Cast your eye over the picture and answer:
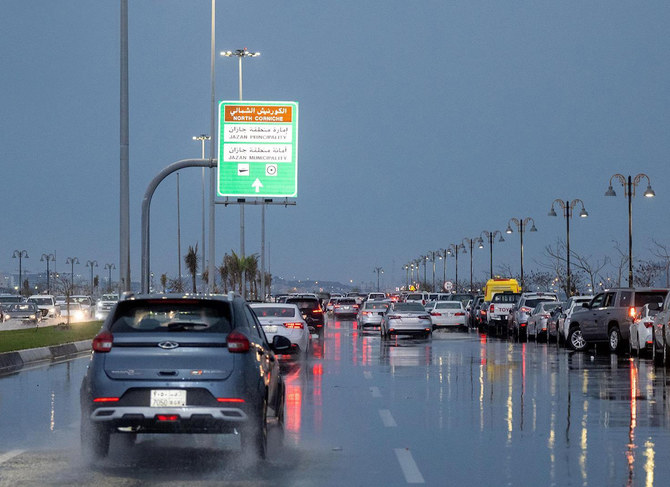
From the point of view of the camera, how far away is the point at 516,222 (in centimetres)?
7769

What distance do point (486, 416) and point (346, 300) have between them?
6126 cm

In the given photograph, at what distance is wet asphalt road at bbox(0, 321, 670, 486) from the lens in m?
9.68

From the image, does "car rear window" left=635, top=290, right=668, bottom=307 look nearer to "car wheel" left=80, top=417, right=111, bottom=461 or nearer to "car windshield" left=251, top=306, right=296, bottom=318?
"car windshield" left=251, top=306, right=296, bottom=318

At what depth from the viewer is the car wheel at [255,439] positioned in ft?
34.3

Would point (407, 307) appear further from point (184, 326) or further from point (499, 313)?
point (184, 326)

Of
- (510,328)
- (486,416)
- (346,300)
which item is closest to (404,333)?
(510,328)

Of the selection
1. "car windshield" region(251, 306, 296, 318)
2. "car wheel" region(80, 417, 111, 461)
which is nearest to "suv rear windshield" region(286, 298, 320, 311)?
"car windshield" region(251, 306, 296, 318)

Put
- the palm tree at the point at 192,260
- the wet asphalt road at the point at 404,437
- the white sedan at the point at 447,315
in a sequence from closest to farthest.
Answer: the wet asphalt road at the point at 404,437, the white sedan at the point at 447,315, the palm tree at the point at 192,260

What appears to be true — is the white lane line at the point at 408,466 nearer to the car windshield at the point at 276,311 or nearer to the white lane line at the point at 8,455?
the white lane line at the point at 8,455

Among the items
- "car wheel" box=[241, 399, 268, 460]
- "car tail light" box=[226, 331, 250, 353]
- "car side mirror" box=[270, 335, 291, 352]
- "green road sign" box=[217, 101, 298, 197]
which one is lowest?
"car wheel" box=[241, 399, 268, 460]

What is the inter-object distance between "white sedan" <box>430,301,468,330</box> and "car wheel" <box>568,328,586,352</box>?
60.7 feet

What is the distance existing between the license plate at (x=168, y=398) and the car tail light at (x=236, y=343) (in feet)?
2.00

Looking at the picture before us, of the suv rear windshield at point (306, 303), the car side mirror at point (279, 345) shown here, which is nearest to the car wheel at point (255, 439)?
the car side mirror at point (279, 345)

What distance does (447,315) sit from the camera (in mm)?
51750
